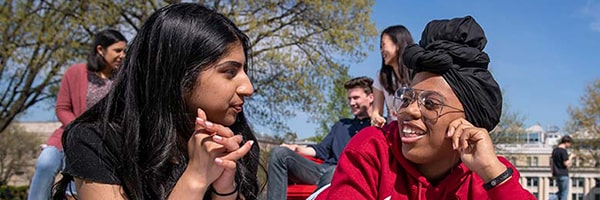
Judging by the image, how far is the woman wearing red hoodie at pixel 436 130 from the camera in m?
2.23

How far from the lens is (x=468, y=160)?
2.13 metres

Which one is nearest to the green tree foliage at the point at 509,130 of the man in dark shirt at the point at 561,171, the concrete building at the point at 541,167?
the concrete building at the point at 541,167

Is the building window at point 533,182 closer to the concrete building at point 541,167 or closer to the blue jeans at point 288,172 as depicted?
the concrete building at point 541,167

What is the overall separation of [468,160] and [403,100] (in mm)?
349

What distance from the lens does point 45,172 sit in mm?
4734

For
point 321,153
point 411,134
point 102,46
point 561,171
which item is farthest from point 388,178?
point 561,171

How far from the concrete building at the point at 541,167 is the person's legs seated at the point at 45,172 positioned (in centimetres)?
1511

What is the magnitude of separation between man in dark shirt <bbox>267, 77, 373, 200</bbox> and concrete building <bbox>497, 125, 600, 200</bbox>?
42.2ft

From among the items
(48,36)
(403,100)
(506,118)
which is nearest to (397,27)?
(403,100)

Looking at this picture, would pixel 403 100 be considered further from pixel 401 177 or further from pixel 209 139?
pixel 209 139

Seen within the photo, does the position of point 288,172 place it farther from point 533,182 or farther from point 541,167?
point 533,182

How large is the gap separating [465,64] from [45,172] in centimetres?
362

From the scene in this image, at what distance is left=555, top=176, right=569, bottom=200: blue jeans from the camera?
1224cm

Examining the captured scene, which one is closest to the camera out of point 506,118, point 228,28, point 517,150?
point 228,28
